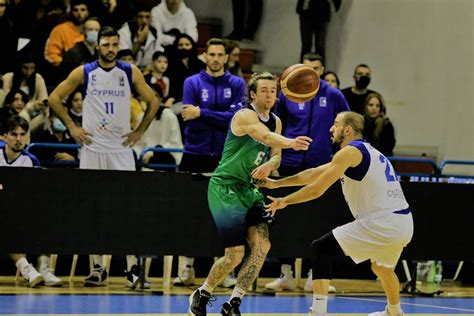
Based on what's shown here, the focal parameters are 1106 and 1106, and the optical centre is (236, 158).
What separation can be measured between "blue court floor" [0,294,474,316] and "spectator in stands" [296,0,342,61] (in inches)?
231

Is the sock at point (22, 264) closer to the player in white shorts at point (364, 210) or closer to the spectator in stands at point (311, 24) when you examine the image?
the player in white shorts at point (364, 210)

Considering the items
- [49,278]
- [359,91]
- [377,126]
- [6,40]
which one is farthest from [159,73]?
[49,278]

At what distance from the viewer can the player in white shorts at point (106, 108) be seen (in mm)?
11516

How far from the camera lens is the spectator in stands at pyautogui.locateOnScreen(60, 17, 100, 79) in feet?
48.9

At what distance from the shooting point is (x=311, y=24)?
16922mm

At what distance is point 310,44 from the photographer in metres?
16.9

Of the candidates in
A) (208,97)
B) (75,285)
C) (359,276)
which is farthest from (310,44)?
(75,285)

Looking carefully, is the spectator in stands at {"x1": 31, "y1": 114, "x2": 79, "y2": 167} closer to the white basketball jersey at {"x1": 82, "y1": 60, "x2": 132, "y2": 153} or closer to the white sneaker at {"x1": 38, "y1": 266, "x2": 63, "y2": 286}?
the white basketball jersey at {"x1": 82, "y1": 60, "x2": 132, "y2": 153}

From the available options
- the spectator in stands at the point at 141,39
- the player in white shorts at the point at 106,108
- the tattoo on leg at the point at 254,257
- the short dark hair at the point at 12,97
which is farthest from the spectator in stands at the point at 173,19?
the tattoo on leg at the point at 254,257

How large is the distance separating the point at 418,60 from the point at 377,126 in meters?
3.92

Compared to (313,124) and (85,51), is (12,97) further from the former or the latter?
(313,124)

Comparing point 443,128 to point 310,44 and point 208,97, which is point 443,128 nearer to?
point 310,44

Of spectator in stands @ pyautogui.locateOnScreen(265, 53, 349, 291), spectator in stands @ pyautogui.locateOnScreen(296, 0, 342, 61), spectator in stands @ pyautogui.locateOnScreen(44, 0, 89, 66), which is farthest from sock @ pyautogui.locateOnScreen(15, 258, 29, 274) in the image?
spectator in stands @ pyautogui.locateOnScreen(296, 0, 342, 61)

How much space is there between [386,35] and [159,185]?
7323 mm
